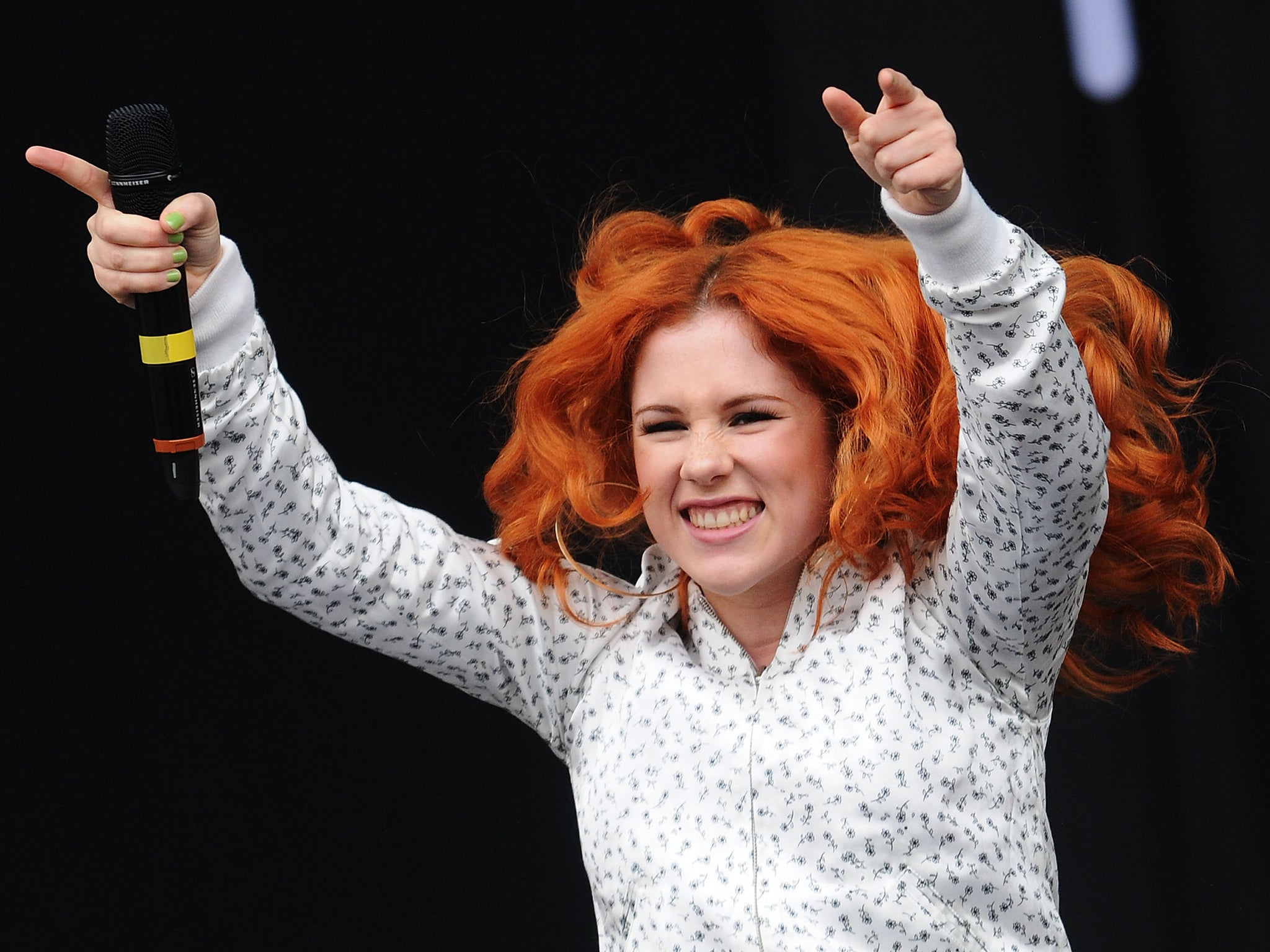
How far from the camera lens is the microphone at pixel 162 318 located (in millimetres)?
1053

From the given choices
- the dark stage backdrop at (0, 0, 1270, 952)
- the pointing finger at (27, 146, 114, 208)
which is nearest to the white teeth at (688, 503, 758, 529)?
the pointing finger at (27, 146, 114, 208)

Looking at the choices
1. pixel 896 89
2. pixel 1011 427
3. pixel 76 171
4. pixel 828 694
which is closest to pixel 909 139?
pixel 896 89

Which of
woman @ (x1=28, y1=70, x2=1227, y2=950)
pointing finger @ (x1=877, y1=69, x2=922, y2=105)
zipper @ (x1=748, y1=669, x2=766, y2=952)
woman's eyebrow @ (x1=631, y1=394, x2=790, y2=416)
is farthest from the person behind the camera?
woman's eyebrow @ (x1=631, y1=394, x2=790, y2=416)

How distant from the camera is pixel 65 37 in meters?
1.63

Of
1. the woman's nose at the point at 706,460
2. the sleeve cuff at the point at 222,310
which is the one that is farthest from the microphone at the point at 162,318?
the woman's nose at the point at 706,460

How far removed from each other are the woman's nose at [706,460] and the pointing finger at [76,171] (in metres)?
0.51

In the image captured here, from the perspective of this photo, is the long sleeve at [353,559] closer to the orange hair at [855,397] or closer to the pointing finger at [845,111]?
the orange hair at [855,397]

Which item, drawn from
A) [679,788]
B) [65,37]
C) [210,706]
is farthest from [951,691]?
[65,37]

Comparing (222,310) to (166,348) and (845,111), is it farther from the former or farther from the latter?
(845,111)

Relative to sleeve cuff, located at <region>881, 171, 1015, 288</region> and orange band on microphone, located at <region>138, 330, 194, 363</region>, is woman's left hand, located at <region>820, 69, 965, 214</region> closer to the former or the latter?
sleeve cuff, located at <region>881, 171, 1015, 288</region>

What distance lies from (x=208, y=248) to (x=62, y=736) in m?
0.71

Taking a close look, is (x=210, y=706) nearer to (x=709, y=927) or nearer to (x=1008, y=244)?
(x=709, y=927)

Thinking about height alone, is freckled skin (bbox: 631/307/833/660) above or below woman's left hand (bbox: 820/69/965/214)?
below

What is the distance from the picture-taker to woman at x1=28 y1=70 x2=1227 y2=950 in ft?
3.67
